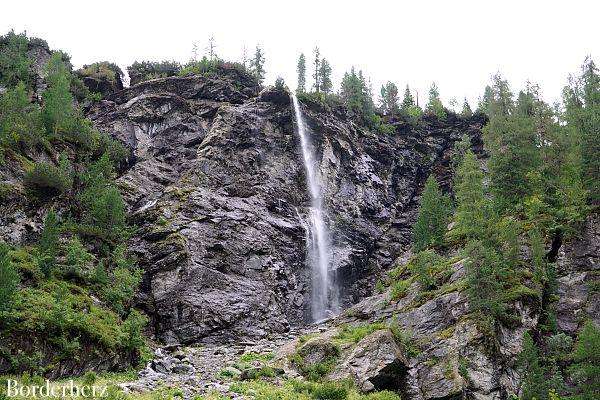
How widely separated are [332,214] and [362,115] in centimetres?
2360

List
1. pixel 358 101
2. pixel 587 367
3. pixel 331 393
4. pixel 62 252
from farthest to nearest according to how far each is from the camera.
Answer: pixel 358 101
pixel 62 252
pixel 587 367
pixel 331 393

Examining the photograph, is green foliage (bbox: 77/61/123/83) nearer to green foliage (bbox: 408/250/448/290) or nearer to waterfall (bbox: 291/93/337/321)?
waterfall (bbox: 291/93/337/321)

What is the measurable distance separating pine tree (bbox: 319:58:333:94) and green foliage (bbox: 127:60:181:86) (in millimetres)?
26313

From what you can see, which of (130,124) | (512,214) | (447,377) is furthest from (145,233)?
(512,214)

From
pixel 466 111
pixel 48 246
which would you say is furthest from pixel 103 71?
pixel 466 111

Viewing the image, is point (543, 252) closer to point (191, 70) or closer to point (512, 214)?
point (512, 214)

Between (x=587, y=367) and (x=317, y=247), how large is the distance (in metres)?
33.3

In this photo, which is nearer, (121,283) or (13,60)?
(121,283)

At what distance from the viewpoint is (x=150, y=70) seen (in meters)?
73.3

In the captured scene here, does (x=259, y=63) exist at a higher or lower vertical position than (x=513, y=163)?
higher

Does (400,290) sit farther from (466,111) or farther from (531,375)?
(466,111)

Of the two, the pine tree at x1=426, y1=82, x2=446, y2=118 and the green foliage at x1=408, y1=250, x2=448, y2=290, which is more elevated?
the pine tree at x1=426, y1=82, x2=446, y2=118

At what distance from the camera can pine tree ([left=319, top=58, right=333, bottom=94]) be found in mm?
85000

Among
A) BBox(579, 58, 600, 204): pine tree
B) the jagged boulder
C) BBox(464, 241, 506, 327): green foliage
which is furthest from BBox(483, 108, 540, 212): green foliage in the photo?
the jagged boulder
